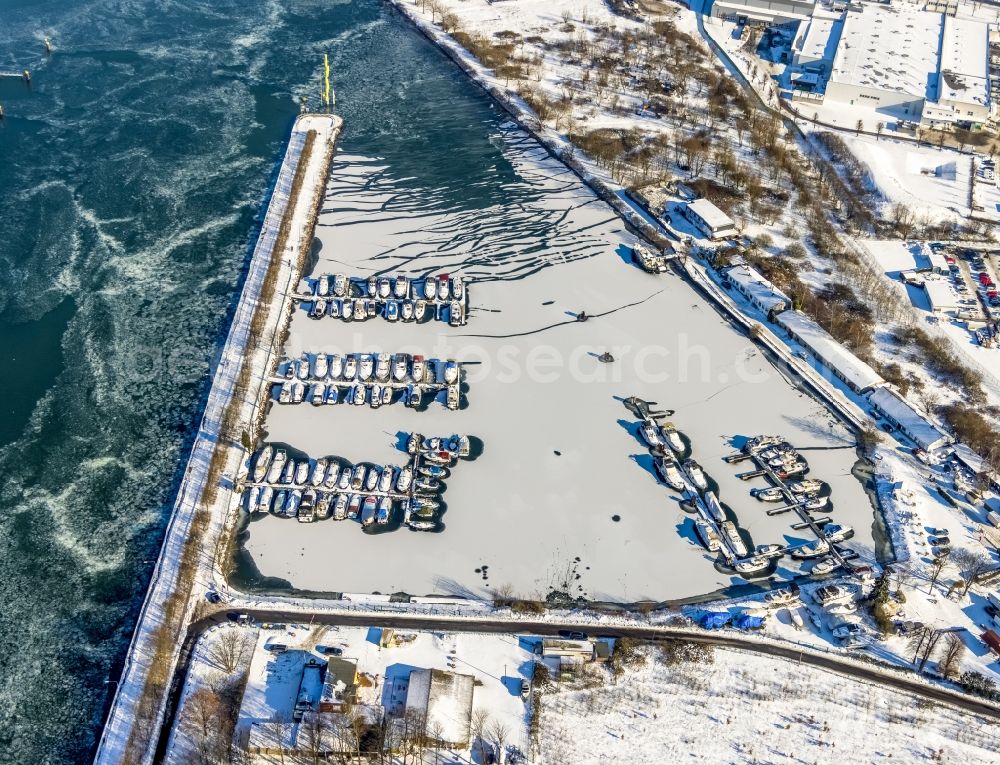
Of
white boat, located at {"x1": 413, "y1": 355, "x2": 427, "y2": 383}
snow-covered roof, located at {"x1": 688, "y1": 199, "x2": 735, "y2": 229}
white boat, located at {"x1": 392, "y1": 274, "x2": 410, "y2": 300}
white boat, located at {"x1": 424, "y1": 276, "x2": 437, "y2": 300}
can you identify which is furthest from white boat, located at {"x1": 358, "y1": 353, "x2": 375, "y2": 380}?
snow-covered roof, located at {"x1": 688, "y1": 199, "x2": 735, "y2": 229}

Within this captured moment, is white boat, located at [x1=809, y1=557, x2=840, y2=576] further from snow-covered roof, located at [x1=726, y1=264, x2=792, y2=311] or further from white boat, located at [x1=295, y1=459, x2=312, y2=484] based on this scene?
white boat, located at [x1=295, y1=459, x2=312, y2=484]

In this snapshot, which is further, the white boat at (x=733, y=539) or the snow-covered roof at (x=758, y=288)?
the snow-covered roof at (x=758, y=288)

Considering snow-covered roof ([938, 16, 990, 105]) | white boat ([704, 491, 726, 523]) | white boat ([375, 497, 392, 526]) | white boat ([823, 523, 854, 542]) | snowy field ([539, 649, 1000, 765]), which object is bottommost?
snowy field ([539, 649, 1000, 765])

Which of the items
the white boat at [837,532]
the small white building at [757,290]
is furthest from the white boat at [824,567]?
the small white building at [757,290]

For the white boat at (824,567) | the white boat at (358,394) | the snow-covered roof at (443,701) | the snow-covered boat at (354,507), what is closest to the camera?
the snow-covered roof at (443,701)

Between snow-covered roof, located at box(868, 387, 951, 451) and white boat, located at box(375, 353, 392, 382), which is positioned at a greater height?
white boat, located at box(375, 353, 392, 382)

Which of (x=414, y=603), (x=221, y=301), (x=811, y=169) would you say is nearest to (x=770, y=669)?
(x=414, y=603)

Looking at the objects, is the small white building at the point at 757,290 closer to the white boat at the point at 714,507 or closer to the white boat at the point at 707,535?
the white boat at the point at 714,507
